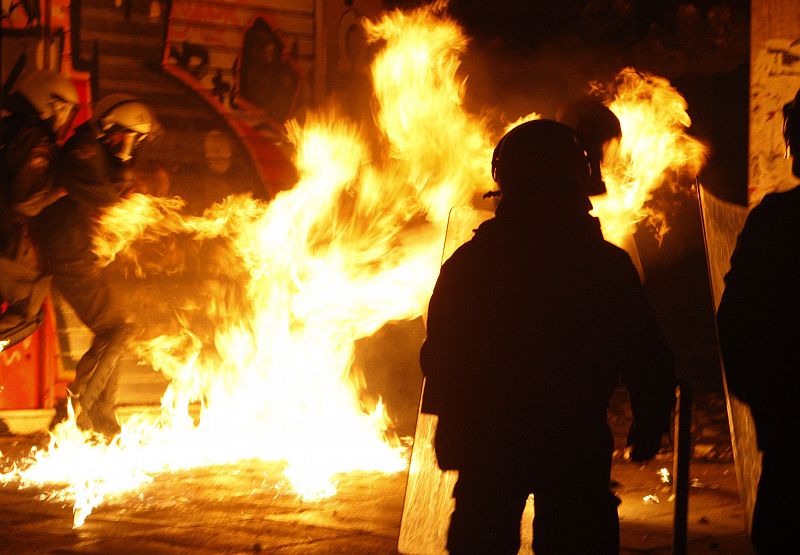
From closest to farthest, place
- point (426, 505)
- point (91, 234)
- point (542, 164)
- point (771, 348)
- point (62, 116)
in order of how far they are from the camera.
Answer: point (771, 348) → point (542, 164) → point (426, 505) → point (91, 234) → point (62, 116)

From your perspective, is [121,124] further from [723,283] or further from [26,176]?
[723,283]

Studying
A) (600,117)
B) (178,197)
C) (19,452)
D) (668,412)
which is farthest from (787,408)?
(178,197)

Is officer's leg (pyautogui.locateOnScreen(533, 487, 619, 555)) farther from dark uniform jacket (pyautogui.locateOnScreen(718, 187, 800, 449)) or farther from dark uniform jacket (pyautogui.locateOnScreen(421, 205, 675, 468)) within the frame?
dark uniform jacket (pyautogui.locateOnScreen(718, 187, 800, 449))

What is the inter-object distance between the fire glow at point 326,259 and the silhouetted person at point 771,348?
415 cm

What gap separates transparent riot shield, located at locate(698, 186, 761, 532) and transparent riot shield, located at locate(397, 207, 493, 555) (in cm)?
133

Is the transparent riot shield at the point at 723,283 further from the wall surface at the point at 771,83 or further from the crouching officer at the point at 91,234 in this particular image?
the crouching officer at the point at 91,234

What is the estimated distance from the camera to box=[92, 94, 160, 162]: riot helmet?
29.0 ft

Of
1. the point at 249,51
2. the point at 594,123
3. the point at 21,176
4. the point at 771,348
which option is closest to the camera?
the point at 771,348

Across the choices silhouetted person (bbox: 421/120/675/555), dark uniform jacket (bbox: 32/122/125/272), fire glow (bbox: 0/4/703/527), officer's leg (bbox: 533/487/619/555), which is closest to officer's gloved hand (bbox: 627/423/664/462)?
silhouetted person (bbox: 421/120/675/555)

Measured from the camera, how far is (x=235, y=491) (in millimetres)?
6461

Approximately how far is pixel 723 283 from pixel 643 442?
155cm

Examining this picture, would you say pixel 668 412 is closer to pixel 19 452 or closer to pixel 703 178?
pixel 19 452

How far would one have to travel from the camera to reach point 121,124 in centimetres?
884

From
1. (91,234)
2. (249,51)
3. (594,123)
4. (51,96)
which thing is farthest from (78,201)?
(594,123)
